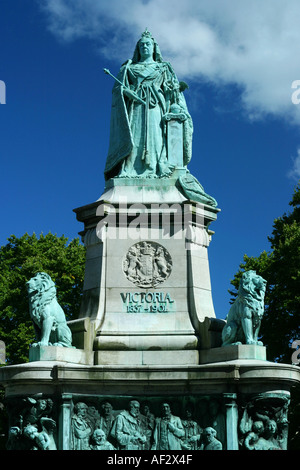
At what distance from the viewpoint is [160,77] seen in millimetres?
21375

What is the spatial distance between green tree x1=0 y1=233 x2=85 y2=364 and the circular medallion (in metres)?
14.2

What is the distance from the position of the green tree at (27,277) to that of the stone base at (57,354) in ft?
47.7

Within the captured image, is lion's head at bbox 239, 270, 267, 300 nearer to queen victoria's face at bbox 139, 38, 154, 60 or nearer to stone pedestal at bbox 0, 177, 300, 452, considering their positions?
stone pedestal at bbox 0, 177, 300, 452

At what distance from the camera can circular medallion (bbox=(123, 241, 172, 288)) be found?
63.5 feet

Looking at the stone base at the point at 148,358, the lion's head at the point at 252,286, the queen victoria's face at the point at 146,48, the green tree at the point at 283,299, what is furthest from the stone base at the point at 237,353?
the green tree at the point at 283,299

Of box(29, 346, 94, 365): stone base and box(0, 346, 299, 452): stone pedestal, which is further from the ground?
box(29, 346, 94, 365): stone base

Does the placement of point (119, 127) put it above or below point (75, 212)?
above

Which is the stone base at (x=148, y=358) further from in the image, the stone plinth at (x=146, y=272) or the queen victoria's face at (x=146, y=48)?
the queen victoria's face at (x=146, y=48)

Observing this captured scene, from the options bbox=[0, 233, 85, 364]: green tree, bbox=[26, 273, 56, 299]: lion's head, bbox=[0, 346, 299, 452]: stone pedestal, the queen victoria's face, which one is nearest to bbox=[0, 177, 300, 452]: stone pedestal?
bbox=[0, 346, 299, 452]: stone pedestal

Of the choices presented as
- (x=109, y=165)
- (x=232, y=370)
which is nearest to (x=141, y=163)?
(x=109, y=165)

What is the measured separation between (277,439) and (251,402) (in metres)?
0.97

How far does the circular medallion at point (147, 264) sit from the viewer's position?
762 inches

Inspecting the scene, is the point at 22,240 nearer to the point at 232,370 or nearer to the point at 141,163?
the point at 141,163
